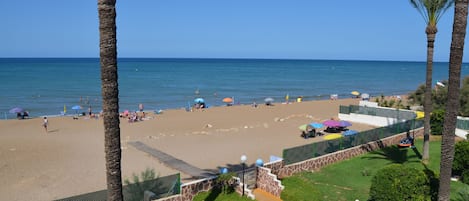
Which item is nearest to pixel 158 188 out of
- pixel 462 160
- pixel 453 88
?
pixel 453 88

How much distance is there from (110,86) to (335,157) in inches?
559

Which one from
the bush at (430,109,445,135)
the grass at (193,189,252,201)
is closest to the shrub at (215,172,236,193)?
the grass at (193,189,252,201)

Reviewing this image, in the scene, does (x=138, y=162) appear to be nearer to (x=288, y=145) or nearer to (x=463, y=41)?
(x=288, y=145)

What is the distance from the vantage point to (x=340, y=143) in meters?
19.6

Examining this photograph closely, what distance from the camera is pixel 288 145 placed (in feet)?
80.1

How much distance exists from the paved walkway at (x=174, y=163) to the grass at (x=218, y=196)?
3.29 metres

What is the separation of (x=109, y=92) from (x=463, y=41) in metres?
8.20

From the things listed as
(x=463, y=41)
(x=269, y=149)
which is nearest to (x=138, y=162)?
(x=269, y=149)

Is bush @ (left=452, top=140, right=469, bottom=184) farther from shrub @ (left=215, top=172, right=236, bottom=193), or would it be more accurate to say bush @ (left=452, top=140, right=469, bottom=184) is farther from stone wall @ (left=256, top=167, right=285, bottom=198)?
shrub @ (left=215, top=172, right=236, bottom=193)

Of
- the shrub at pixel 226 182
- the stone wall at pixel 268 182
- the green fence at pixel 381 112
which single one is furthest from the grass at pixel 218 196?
the green fence at pixel 381 112

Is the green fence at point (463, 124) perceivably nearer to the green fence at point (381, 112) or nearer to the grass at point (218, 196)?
the green fence at point (381, 112)

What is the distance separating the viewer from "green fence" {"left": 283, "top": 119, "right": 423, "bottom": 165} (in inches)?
683

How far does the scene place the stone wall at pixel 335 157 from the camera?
17.0 m

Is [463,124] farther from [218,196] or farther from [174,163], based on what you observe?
[174,163]
